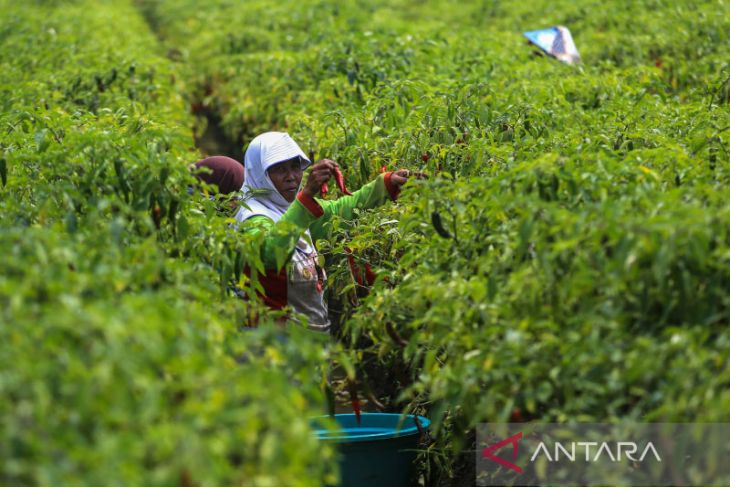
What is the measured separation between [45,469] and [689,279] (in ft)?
6.03

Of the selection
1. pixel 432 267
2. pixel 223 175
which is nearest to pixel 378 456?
pixel 432 267

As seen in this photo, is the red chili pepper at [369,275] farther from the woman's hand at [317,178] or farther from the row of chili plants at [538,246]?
the woman's hand at [317,178]

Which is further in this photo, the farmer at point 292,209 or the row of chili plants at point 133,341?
the farmer at point 292,209

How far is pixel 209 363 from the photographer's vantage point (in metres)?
2.81

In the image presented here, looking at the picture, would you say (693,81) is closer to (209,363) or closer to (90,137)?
(90,137)

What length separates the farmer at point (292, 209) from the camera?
4.58 metres

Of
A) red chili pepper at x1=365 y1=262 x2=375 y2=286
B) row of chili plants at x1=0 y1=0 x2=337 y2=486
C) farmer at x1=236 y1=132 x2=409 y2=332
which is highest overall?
row of chili plants at x1=0 y1=0 x2=337 y2=486

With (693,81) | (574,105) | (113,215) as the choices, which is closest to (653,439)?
(113,215)

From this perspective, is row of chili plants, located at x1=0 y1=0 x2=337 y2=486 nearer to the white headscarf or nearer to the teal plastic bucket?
the white headscarf

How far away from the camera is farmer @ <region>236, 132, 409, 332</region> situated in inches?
180

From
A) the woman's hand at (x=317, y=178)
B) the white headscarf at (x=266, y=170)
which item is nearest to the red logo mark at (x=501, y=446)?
the woman's hand at (x=317, y=178)

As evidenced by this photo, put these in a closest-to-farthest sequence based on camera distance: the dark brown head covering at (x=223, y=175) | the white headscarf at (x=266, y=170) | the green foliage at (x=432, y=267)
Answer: the green foliage at (x=432, y=267), the white headscarf at (x=266, y=170), the dark brown head covering at (x=223, y=175)

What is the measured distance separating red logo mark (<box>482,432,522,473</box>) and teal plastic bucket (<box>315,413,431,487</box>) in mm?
423

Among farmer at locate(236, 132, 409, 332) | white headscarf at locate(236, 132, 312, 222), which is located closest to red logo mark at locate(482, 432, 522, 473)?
farmer at locate(236, 132, 409, 332)
